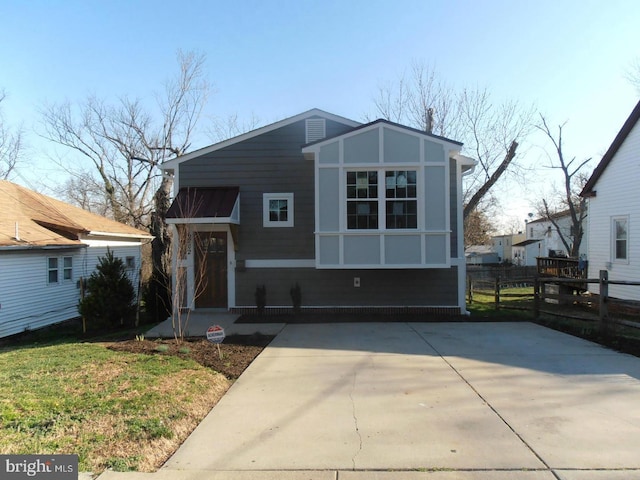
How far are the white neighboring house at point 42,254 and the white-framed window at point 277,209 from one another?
6.93 meters

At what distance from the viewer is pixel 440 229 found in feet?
32.9

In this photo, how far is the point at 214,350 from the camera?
22.8 feet

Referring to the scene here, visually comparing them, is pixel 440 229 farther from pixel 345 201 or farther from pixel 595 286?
pixel 595 286

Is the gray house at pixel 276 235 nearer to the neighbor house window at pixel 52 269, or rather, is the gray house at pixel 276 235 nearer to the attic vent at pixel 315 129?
the attic vent at pixel 315 129

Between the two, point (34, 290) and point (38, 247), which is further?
point (34, 290)

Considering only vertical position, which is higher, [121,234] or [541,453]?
[121,234]

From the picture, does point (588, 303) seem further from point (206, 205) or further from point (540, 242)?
point (540, 242)

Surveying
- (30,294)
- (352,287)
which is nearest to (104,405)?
(352,287)

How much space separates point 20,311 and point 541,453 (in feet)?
44.5

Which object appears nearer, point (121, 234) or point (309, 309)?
point (309, 309)

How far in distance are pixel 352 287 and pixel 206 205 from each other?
457 centimetres

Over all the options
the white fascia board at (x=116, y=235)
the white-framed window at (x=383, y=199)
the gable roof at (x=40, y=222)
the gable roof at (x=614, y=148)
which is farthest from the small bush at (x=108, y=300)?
the gable roof at (x=614, y=148)

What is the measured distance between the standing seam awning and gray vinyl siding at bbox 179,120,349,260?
226mm

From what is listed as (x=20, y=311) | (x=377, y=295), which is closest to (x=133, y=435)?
(x=377, y=295)
